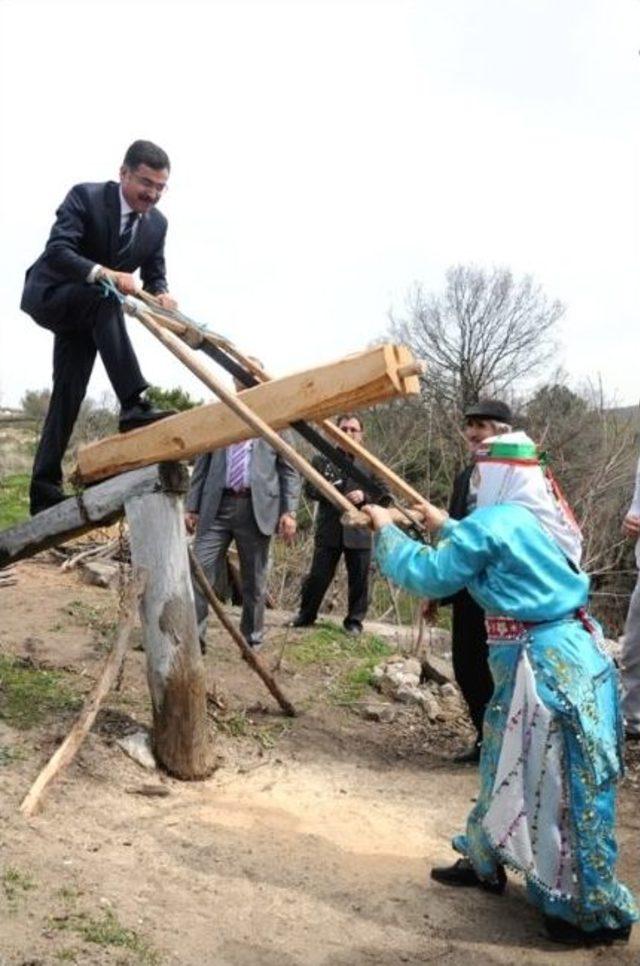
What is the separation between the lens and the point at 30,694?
5.68m

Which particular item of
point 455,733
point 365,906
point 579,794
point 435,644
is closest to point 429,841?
point 365,906

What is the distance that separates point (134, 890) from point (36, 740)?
1.54 meters

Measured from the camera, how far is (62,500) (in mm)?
5531

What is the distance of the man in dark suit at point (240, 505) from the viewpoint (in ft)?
22.4

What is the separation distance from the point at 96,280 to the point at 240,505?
8.11ft

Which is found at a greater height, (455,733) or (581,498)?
(581,498)

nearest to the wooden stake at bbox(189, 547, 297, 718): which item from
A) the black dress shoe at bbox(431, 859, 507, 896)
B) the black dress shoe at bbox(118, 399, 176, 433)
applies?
the black dress shoe at bbox(118, 399, 176, 433)

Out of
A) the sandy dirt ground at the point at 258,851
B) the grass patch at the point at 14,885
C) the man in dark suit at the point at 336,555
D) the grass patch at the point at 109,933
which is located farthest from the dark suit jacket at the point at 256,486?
the grass patch at the point at 109,933

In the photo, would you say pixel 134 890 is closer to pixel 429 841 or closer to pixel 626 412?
pixel 429 841

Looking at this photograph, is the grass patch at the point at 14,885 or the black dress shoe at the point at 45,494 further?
the black dress shoe at the point at 45,494

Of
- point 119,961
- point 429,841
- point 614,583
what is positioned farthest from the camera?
point 614,583

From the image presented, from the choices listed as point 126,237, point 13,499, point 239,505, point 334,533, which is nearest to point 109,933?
point 126,237

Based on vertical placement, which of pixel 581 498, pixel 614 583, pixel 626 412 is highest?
pixel 626 412

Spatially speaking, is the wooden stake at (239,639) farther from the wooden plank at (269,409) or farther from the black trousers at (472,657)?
the black trousers at (472,657)
